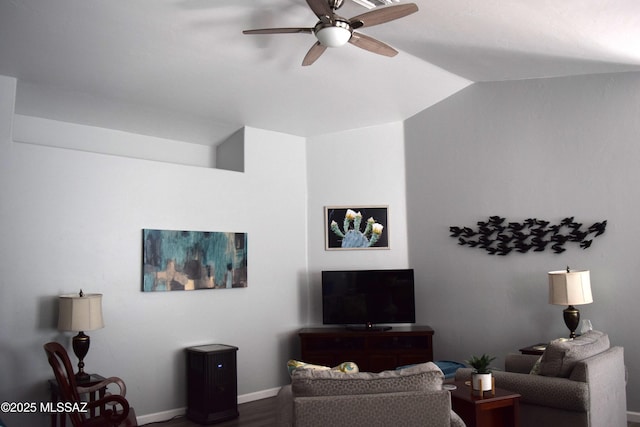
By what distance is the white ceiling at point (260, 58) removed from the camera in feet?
12.8

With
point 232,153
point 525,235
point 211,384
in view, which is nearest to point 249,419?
point 211,384

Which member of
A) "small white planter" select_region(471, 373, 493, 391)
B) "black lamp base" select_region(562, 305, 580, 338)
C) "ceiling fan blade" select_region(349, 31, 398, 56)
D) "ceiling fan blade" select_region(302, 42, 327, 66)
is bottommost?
"small white planter" select_region(471, 373, 493, 391)

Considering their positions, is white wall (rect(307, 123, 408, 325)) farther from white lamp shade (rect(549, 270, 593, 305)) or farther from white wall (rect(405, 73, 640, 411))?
white lamp shade (rect(549, 270, 593, 305))

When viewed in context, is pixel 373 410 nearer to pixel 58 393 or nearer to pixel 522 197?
pixel 58 393

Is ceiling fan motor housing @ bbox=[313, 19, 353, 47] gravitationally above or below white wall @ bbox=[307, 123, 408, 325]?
above

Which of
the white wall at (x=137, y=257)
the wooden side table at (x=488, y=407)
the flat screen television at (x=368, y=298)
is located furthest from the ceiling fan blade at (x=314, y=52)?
the flat screen television at (x=368, y=298)

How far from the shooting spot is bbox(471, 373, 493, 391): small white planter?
11.3ft

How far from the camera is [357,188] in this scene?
6699mm

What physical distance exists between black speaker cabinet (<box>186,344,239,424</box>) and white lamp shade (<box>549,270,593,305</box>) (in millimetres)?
3157

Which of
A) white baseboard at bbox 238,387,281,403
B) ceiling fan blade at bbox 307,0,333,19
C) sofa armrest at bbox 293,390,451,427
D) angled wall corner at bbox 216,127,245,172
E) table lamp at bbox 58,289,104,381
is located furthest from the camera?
angled wall corner at bbox 216,127,245,172

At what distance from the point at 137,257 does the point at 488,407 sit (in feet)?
11.6

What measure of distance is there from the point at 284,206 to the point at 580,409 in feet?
13.2

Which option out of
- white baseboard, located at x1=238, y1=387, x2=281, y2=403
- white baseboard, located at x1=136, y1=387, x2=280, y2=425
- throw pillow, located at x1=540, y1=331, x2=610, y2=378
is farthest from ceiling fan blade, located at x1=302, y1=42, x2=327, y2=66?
white baseboard, located at x1=136, y1=387, x2=280, y2=425

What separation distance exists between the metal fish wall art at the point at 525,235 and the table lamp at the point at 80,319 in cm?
384
